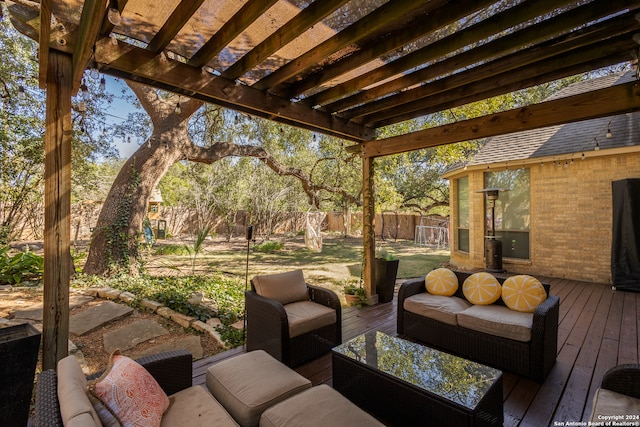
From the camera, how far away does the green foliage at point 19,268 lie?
5129 millimetres

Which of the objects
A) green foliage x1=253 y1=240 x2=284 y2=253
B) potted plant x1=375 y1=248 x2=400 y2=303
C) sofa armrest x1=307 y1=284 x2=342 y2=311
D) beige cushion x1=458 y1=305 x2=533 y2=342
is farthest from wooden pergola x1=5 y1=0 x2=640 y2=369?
green foliage x1=253 y1=240 x2=284 y2=253

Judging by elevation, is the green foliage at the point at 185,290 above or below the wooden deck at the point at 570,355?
above

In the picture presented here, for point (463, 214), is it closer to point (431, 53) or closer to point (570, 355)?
point (570, 355)

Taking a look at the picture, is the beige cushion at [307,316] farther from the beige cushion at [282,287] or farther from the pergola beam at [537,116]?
the pergola beam at [537,116]

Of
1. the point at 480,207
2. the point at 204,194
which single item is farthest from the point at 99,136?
the point at 480,207

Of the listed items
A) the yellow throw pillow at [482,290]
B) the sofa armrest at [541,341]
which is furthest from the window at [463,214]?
the sofa armrest at [541,341]

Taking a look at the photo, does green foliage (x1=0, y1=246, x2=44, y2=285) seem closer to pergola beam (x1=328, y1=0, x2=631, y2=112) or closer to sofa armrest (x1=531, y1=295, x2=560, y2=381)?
pergola beam (x1=328, y1=0, x2=631, y2=112)

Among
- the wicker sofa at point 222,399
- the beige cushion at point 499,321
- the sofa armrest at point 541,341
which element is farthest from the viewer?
the beige cushion at point 499,321

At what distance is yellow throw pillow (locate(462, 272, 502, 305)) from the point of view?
3.32 meters

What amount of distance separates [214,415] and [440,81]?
11.5 feet

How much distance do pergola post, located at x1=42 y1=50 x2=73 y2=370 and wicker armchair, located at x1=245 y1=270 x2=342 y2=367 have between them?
153cm

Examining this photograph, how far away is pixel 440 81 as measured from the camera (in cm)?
322

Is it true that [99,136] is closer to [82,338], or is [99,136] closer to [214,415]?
[82,338]

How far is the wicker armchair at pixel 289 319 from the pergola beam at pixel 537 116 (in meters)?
2.46
